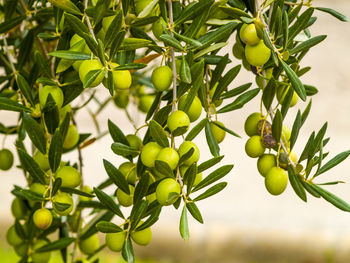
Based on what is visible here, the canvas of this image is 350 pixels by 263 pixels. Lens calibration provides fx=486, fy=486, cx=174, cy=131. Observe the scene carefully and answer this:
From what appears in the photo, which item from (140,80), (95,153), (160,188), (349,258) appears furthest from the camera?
(95,153)

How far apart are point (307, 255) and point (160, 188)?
142 centimetres

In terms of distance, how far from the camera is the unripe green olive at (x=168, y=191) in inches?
14.3

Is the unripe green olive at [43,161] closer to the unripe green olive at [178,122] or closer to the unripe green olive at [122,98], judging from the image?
the unripe green olive at [178,122]

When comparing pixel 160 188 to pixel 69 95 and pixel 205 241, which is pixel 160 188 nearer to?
pixel 69 95

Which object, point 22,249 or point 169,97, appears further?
point 22,249

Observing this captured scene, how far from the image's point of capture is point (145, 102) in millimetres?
802

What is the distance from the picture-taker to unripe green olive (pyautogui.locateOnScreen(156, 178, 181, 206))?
1.19 ft

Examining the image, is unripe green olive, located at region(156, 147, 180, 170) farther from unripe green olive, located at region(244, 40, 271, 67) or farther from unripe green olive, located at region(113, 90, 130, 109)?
unripe green olive, located at region(113, 90, 130, 109)

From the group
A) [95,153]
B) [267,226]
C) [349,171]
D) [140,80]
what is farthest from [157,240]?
[140,80]

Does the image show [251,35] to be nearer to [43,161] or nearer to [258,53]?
[258,53]

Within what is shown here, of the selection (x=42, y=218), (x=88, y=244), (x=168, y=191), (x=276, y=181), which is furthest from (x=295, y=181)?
(x=88, y=244)

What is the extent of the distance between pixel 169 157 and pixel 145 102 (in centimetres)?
44

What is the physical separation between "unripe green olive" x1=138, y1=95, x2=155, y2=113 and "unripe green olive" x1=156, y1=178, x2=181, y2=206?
43 centimetres

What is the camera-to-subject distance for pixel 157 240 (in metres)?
1.82
